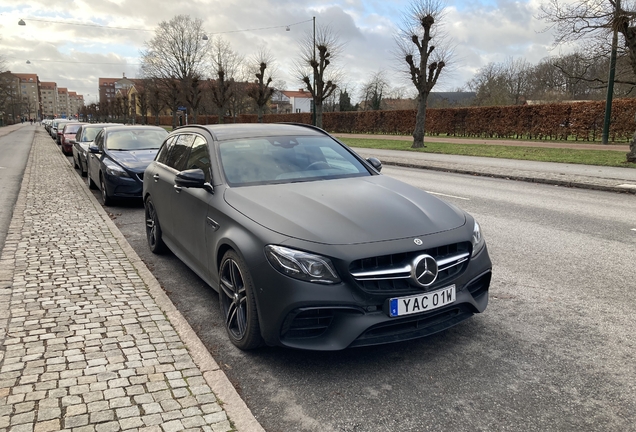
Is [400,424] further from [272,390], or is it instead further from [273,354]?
[273,354]

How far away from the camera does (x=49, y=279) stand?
5.09 meters

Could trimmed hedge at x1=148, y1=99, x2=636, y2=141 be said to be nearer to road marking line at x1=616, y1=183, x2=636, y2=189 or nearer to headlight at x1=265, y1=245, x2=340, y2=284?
road marking line at x1=616, y1=183, x2=636, y2=189

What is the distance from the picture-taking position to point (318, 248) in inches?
124

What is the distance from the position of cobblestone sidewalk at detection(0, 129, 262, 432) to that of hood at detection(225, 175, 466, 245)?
1044mm

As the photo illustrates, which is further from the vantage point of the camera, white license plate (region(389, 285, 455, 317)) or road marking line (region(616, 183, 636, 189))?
road marking line (region(616, 183, 636, 189))

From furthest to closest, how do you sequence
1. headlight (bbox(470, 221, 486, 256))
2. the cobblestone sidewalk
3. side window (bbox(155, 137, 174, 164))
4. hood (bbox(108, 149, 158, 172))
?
hood (bbox(108, 149, 158, 172)), side window (bbox(155, 137, 174, 164)), headlight (bbox(470, 221, 486, 256)), the cobblestone sidewalk

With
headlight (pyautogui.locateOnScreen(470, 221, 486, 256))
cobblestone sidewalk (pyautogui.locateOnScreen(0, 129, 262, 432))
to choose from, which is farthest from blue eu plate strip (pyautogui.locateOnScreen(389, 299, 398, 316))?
cobblestone sidewalk (pyautogui.locateOnScreen(0, 129, 262, 432))

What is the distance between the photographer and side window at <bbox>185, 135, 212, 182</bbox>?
14.9 ft

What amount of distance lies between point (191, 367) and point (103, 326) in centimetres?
109

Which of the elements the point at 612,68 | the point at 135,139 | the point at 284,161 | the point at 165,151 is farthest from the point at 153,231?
the point at 612,68

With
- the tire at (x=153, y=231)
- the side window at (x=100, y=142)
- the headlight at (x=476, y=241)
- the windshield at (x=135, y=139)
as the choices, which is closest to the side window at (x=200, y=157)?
the tire at (x=153, y=231)

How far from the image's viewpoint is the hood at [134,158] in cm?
977

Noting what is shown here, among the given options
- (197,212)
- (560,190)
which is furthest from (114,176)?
(560,190)

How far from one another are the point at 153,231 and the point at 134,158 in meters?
4.39
